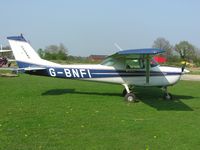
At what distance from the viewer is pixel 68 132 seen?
7.01m

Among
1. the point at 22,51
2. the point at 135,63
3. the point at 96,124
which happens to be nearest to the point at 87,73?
the point at 135,63

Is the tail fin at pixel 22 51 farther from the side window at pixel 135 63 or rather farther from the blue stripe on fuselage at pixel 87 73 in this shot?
the side window at pixel 135 63

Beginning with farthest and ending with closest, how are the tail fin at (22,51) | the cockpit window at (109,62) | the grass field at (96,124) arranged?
the tail fin at (22,51) < the cockpit window at (109,62) < the grass field at (96,124)

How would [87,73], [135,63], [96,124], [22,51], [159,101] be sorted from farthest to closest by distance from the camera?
1. [22,51]
2. [87,73]
3. [135,63]
4. [159,101]
5. [96,124]

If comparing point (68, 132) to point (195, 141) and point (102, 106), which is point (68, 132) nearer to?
point (195, 141)

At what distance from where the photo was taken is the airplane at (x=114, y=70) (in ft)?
42.7

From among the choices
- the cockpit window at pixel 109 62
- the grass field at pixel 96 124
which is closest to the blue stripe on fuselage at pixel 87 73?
the cockpit window at pixel 109 62

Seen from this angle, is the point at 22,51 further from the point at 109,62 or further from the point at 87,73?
the point at 109,62

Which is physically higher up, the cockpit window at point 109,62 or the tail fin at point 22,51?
the tail fin at point 22,51

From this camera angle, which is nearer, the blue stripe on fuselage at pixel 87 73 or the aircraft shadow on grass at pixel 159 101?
the aircraft shadow on grass at pixel 159 101

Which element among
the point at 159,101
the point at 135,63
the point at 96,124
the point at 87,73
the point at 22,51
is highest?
the point at 22,51

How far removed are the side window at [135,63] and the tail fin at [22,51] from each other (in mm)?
3861

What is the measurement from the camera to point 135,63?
518 inches

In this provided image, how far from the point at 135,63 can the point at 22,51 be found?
4871 millimetres
